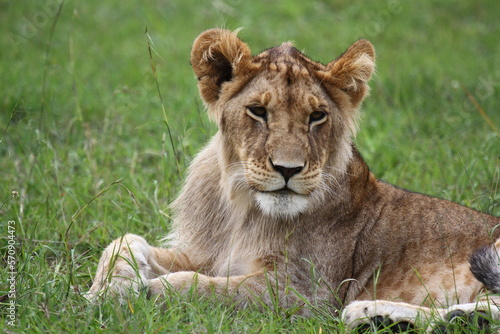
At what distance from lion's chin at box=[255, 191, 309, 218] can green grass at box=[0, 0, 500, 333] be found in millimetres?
493

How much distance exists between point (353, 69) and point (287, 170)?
758mm

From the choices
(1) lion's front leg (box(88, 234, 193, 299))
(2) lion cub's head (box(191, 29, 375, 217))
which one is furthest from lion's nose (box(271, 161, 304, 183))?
(1) lion's front leg (box(88, 234, 193, 299))

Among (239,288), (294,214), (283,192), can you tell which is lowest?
(239,288)

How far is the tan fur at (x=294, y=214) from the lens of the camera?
11.8 feet

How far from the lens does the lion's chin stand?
356cm

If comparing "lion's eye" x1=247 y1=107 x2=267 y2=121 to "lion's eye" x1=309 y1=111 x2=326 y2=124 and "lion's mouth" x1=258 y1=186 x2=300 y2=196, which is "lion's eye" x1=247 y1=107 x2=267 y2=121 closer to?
"lion's eye" x1=309 y1=111 x2=326 y2=124

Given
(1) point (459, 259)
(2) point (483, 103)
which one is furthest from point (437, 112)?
(1) point (459, 259)

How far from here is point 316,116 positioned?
3.77 m

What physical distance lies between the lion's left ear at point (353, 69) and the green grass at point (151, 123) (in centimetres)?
80

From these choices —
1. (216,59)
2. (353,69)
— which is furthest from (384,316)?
(216,59)

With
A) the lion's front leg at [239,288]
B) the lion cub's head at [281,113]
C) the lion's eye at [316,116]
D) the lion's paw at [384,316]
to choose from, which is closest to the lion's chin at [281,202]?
the lion cub's head at [281,113]

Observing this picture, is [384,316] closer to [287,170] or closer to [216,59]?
[287,170]

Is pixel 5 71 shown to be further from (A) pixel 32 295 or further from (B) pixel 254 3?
(A) pixel 32 295

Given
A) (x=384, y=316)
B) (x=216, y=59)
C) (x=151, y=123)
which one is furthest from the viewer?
(x=151, y=123)
